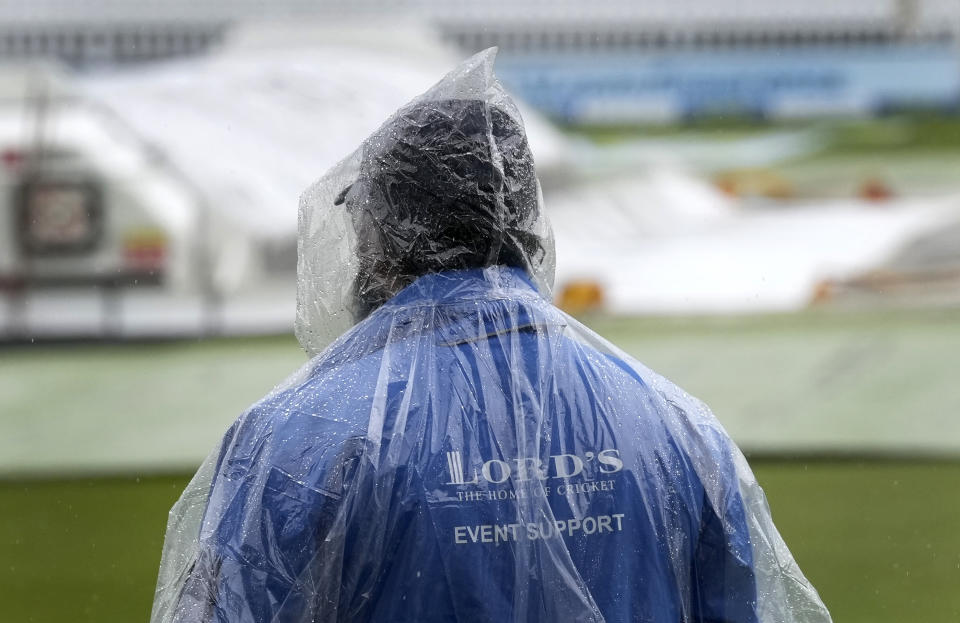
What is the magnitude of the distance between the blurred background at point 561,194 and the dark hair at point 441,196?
3354 millimetres

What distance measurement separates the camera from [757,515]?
988 mm

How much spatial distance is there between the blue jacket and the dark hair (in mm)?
25

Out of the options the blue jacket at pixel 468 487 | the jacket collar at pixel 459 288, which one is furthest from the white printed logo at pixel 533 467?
the jacket collar at pixel 459 288

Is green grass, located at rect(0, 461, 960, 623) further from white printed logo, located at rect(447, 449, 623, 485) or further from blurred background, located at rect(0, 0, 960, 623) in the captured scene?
white printed logo, located at rect(447, 449, 623, 485)

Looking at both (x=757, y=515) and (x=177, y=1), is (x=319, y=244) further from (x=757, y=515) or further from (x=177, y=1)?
(x=177, y=1)

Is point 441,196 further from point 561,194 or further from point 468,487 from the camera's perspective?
point 561,194

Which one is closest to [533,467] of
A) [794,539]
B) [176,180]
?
[794,539]

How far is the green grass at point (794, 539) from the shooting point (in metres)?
2.95

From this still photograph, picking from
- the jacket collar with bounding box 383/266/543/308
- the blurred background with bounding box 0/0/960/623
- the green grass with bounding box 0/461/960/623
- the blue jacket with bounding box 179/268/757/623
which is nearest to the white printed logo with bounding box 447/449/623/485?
the blue jacket with bounding box 179/268/757/623

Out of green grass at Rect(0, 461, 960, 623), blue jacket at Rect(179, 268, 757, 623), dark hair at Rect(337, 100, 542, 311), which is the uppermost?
dark hair at Rect(337, 100, 542, 311)

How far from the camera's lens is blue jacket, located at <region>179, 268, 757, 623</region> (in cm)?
80

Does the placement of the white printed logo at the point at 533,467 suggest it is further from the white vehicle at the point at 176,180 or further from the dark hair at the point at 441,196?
the white vehicle at the point at 176,180

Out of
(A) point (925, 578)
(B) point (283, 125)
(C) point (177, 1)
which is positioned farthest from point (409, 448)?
(C) point (177, 1)

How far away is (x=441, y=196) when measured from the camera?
88cm
